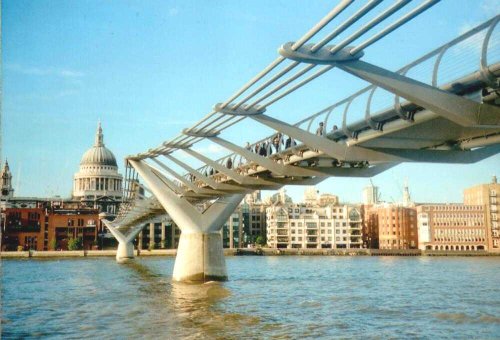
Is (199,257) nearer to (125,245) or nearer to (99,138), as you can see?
(125,245)

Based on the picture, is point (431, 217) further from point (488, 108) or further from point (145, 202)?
point (488, 108)

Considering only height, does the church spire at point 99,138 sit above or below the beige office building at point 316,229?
above

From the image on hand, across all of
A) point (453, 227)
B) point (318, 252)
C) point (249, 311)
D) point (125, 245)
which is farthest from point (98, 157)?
point (249, 311)

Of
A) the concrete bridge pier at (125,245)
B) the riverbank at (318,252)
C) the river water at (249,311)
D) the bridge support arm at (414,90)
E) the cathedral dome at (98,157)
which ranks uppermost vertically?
the cathedral dome at (98,157)

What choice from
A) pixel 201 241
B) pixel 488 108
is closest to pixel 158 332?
pixel 488 108

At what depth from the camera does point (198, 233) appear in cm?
3912

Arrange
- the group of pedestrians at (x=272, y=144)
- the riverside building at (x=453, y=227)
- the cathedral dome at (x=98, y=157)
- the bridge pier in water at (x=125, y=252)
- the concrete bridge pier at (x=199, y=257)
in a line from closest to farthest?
1. the group of pedestrians at (x=272, y=144)
2. the concrete bridge pier at (x=199, y=257)
3. the bridge pier in water at (x=125, y=252)
4. the riverside building at (x=453, y=227)
5. the cathedral dome at (x=98, y=157)

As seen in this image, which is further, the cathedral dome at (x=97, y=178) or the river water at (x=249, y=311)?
the cathedral dome at (x=97, y=178)

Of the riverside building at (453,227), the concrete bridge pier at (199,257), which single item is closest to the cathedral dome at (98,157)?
the riverside building at (453,227)

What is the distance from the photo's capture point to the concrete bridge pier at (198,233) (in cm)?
3900

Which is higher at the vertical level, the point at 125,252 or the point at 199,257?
the point at 199,257

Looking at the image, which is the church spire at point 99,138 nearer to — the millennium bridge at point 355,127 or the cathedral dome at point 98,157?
the cathedral dome at point 98,157

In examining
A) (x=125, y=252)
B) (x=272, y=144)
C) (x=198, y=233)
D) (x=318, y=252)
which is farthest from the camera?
(x=318, y=252)

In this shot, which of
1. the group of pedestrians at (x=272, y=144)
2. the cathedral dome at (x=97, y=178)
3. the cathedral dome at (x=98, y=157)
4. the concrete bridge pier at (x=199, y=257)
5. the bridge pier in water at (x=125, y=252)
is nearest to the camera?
the group of pedestrians at (x=272, y=144)
